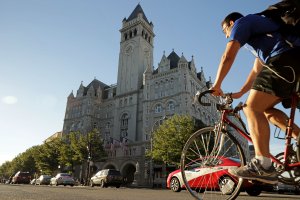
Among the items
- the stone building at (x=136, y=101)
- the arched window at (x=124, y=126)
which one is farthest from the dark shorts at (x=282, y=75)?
the arched window at (x=124, y=126)

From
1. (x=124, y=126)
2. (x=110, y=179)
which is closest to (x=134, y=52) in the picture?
(x=124, y=126)

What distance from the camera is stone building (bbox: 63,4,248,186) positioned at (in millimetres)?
48653

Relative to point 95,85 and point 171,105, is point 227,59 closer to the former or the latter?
point 171,105

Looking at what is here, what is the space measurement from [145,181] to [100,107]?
29.0 meters

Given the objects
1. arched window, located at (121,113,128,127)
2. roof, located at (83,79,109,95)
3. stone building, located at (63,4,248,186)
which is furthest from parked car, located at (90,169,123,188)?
roof, located at (83,79,109,95)

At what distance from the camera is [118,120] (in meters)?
58.3

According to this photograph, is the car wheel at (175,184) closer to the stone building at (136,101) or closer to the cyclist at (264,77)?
the cyclist at (264,77)

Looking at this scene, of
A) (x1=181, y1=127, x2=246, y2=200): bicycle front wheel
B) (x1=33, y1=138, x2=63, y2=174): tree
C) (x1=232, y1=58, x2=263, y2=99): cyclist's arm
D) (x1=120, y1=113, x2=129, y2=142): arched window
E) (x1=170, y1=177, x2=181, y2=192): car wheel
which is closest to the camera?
(x1=181, y1=127, x2=246, y2=200): bicycle front wheel

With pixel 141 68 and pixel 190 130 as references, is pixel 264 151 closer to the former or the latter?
pixel 190 130

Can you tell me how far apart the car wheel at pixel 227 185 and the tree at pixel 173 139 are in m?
27.1

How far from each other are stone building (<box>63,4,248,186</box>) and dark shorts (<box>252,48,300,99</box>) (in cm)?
3715

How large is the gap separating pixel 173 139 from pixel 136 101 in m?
26.3

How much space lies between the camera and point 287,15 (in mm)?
2600

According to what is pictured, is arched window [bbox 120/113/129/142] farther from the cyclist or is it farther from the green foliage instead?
the cyclist
